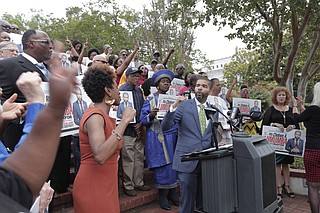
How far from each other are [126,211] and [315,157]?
2901mm

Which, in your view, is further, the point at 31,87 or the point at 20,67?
the point at 20,67

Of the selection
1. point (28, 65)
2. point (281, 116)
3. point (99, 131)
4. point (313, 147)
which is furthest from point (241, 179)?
point (281, 116)

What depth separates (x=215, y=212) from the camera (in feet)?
8.39

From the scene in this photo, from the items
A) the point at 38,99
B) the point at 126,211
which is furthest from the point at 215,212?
the point at 126,211

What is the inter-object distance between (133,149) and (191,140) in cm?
148

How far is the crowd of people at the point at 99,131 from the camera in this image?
→ 3.42ft

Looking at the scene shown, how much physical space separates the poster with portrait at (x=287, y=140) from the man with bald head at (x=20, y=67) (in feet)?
12.8

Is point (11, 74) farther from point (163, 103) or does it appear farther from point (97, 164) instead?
point (163, 103)

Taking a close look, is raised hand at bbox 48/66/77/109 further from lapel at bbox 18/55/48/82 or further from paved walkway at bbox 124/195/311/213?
paved walkway at bbox 124/195/311/213

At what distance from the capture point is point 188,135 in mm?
3584

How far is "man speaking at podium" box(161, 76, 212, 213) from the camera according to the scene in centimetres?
349

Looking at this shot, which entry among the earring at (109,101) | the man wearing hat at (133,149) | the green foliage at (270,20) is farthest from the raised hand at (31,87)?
the green foliage at (270,20)

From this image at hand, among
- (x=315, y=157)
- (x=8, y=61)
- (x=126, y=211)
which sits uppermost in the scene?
(x=8, y=61)

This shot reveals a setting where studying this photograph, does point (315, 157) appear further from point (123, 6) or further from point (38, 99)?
point (123, 6)
